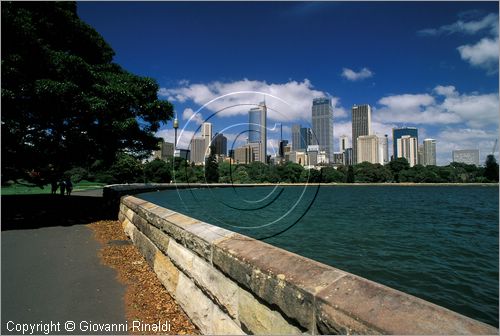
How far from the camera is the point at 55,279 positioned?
5855 millimetres

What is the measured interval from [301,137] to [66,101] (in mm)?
10294

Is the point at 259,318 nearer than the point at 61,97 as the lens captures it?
Yes

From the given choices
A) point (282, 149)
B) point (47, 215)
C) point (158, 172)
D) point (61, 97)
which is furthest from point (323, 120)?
point (158, 172)

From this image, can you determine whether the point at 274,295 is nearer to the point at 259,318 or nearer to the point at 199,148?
the point at 259,318

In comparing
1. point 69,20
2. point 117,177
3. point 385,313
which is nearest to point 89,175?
point 117,177

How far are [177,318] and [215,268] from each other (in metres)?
1.29

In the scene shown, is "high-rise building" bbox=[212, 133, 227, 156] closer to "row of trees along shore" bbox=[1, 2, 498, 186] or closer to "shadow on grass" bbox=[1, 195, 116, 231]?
"row of trees along shore" bbox=[1, 2, 498, 186]

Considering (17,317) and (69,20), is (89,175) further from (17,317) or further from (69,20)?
(17,317)

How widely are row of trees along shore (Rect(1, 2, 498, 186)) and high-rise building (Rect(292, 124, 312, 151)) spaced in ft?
3.90

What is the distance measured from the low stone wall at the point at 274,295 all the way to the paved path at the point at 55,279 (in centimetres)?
119

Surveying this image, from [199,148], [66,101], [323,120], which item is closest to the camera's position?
[199,148]

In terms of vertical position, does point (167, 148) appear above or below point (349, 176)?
above

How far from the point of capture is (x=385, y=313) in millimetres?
1946

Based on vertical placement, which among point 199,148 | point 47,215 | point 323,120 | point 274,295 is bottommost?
point 47,215
